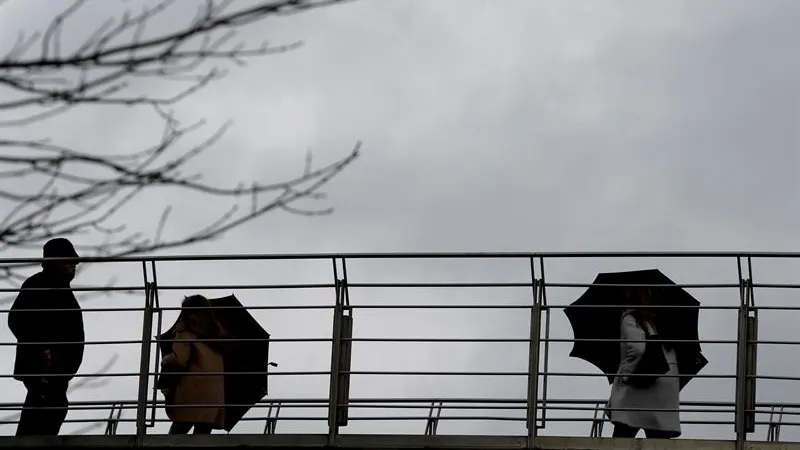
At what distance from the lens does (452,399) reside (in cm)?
1078

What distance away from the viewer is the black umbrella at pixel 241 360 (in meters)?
11.6

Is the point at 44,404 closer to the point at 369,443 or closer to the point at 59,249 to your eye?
the point at 59,249

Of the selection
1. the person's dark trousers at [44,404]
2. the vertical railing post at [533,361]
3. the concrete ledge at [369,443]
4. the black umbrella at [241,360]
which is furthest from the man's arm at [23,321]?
the vertical railing post at [533,361]

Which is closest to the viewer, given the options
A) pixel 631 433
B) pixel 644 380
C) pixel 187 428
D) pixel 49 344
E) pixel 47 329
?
pixel 644 380

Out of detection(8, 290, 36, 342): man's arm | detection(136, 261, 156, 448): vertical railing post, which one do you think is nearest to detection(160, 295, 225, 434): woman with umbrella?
detection(136, 261, 156, 448): vertical railing post

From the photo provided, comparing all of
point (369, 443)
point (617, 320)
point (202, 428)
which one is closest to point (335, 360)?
point (369, 443)

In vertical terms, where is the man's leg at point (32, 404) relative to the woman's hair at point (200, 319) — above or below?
below

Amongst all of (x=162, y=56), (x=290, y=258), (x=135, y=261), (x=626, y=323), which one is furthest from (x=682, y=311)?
(x=162, y=56)

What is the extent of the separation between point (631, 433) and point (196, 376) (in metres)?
2.41

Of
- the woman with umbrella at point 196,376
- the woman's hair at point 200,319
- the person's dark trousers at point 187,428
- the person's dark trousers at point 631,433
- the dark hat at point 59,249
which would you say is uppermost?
the dark hat at point 59,249

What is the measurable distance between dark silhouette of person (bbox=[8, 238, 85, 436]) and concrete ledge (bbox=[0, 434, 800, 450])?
0.17 m

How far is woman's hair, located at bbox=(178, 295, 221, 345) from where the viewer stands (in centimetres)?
1164

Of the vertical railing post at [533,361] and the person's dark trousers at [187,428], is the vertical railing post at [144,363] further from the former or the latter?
the vertical railing post at [533,361]

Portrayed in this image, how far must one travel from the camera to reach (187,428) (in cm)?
1180
